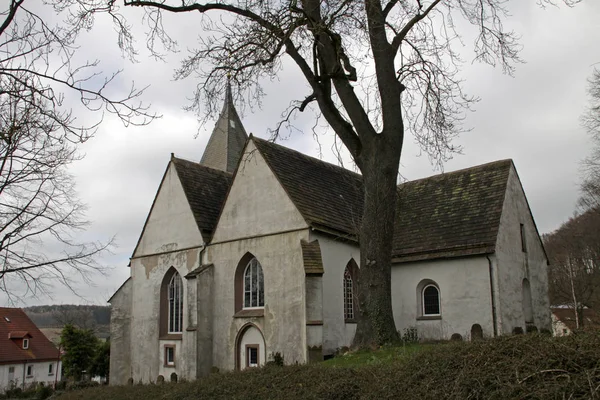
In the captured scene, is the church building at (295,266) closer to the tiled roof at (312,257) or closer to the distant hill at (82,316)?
the tiled roof at (312,257)

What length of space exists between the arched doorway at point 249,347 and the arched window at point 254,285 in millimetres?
1036

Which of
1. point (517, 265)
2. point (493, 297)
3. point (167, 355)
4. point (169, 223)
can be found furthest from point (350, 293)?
point (169, 223)

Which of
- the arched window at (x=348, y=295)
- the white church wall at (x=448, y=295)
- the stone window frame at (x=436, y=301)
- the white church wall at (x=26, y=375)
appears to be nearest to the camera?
the white church wall at (x=448, y=295)

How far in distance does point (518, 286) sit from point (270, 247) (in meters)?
10.5

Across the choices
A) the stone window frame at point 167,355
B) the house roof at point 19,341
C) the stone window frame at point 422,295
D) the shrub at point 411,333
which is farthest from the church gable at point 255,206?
the house roof at point 19,341

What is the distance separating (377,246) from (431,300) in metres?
10.3

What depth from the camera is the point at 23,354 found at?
4825 centimetres

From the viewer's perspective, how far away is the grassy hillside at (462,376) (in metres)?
5.93

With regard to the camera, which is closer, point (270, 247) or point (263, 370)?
point (263, 370)

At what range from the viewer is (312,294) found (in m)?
19.6

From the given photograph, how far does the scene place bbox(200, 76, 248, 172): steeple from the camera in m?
33.8

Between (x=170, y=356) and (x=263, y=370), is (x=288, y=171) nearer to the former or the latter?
(x=170, y=356)

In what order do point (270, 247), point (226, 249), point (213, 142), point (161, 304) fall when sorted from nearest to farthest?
point (270, 247) → point (226, 249) → point (161, 304) → point (213, 142)

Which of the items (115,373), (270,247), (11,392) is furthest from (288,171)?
(11,392)
